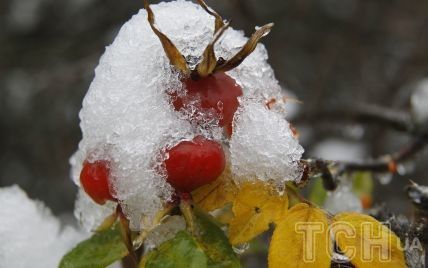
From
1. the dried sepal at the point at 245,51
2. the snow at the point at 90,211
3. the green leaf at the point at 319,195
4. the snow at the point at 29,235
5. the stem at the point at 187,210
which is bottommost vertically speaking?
the green leaf at the point at 319,195

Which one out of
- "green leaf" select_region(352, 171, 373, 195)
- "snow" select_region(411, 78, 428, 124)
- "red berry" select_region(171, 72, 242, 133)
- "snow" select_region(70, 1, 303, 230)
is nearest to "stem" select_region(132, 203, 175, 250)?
"snow" select_region(70, 1, 303, 230)

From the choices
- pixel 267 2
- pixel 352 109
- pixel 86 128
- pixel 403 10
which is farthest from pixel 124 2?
pixel 86 128

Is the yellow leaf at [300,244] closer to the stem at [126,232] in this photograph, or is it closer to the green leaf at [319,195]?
the stem at [126,232]

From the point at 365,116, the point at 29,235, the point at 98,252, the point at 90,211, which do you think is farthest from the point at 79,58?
the point at 98,252

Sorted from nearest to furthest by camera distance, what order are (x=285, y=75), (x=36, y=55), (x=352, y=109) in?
1. (x=352, y=109)
2. (x=285, y=75)
3. (x=36, y=55)

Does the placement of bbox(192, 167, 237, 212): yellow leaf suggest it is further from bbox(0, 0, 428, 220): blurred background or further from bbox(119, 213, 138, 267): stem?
bbox(0, 0, 428, 220): blurred background

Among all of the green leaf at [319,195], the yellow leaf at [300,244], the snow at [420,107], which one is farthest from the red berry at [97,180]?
the snow at [420,107]

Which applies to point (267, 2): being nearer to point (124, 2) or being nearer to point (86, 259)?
point (124, 2)
